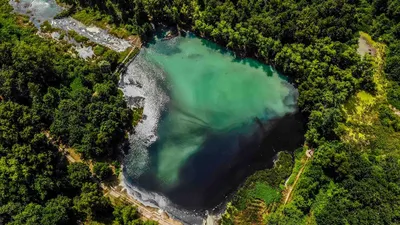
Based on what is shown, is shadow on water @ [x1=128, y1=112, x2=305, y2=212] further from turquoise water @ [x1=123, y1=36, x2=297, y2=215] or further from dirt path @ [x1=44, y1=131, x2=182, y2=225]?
dirt path @ [x1=44, y1=131, x2=182, y2=225]

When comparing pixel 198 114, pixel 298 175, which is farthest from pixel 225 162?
pixel 298 175

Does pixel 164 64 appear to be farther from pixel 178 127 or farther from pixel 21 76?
pixel 21 76

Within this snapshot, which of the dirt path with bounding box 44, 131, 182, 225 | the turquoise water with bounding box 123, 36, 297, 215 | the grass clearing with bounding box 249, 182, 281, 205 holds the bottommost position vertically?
the dirt path with bounding box 44, 131, 182, 225

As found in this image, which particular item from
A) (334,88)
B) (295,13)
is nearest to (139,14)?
(295,13)

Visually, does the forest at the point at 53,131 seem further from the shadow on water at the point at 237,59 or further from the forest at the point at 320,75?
the shadow on water at the point at 237,59

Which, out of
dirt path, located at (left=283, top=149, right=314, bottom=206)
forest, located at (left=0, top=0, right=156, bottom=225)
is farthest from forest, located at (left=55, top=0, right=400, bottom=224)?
forest, located at (left=0, top=0, right=156, bottom=225)

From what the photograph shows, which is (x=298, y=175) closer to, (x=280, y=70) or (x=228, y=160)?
(x=228, y=160)
